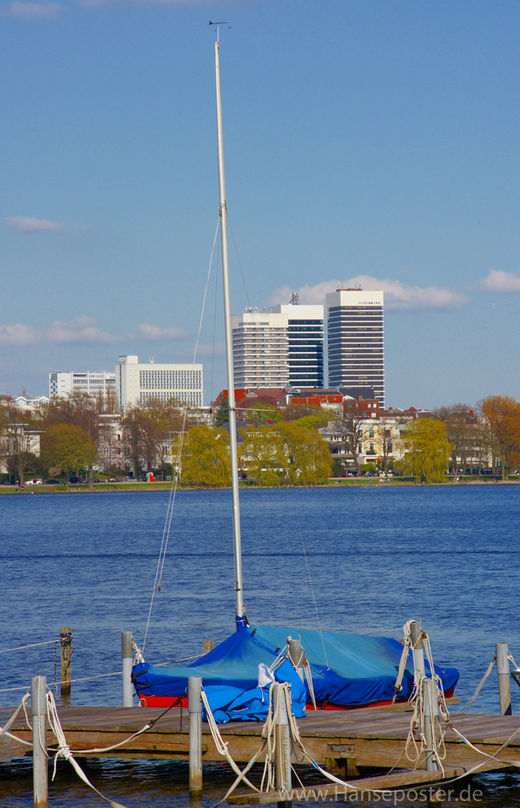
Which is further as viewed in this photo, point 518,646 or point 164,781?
point 518,646

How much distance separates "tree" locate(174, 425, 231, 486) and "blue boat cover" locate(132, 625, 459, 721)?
126m

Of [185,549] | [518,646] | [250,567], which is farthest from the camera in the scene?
[185,549]

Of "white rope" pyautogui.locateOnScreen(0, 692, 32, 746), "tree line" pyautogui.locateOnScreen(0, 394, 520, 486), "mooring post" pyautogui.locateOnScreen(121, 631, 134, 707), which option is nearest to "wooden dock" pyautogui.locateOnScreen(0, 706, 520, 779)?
"white rope" pyautogui.locateOnScreen(0, 692, 32, 746)

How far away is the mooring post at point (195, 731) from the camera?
51.4 feet

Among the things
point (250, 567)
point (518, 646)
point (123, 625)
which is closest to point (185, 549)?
point (250, 567)

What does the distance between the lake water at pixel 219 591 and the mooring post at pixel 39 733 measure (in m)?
1.69

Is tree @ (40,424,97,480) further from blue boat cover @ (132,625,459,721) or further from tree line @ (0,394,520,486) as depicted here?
blue boat cover @ (132,625,459,721)

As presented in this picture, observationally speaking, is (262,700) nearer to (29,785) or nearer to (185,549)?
(29,785)

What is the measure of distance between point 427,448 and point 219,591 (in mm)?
130103

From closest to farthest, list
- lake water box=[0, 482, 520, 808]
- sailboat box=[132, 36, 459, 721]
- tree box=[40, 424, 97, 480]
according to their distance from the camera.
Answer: sailboat box=[132, 36, 459, 721] < lake water box=[0, 482, 520, 808] < tree box=[40, 424, 97, 480]

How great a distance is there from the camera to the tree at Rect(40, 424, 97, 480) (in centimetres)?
17750

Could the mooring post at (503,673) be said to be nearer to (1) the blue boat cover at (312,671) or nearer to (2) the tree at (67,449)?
(1) the blue boat cover at (312,671)

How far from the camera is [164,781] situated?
18.6 m

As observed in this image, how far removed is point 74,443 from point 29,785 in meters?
160
